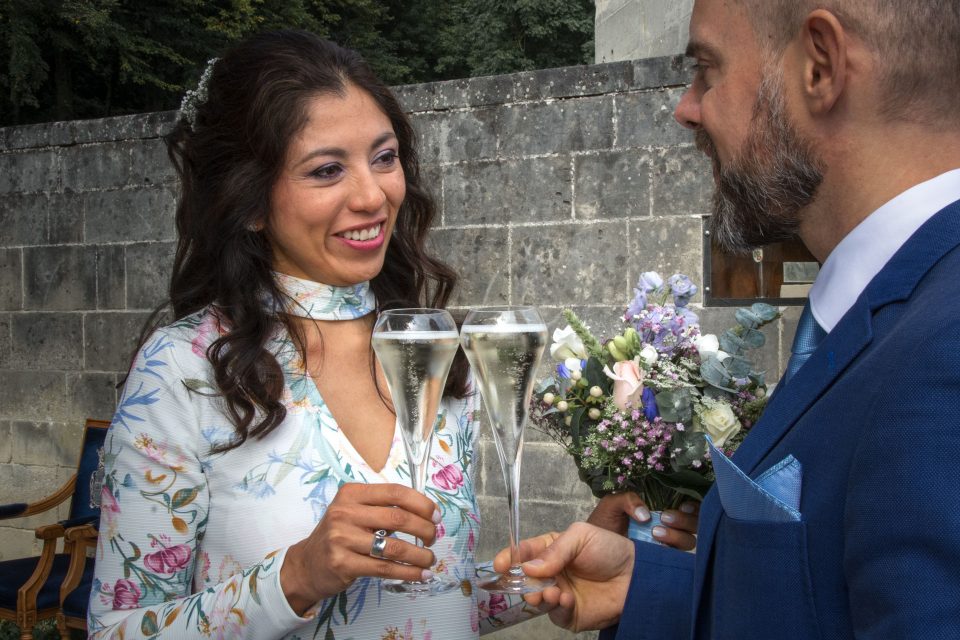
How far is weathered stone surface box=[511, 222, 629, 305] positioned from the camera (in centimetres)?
440

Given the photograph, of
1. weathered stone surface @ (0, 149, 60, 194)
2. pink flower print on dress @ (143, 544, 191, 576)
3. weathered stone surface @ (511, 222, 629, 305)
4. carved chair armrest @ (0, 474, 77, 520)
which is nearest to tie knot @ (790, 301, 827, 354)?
pink flower print on dress @ (143, 544, 191, 576)

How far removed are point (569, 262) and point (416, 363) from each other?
10.7ft

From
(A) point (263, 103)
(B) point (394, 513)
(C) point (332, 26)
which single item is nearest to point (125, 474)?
(B) point (394, 513)

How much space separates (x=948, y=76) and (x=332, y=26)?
19.0 meters

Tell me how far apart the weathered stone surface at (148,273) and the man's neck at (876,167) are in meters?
4.50

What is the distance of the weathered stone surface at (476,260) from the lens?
15.1ft

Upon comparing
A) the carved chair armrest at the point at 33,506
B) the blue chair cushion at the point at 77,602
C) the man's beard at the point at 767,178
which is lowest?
the blue chair cushion at the point at 77,602

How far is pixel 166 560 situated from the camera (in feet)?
5.32

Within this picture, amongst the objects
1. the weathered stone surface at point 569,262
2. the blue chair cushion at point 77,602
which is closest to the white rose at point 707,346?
the weathered stone surface at point 569,262

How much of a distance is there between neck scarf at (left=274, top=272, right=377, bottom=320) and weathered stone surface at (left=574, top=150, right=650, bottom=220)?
259cm

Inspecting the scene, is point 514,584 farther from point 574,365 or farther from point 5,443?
point 5,443

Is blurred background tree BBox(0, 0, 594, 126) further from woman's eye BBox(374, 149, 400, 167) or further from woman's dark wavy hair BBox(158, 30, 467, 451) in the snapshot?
woman's eye BBox(374, 149, 400, 167)

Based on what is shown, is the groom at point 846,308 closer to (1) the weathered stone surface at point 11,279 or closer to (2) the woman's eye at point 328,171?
(2) the woman's eye at point 328,171

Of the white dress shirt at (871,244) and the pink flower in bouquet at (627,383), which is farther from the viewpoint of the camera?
the pink flower in bouquet at (627,383)
